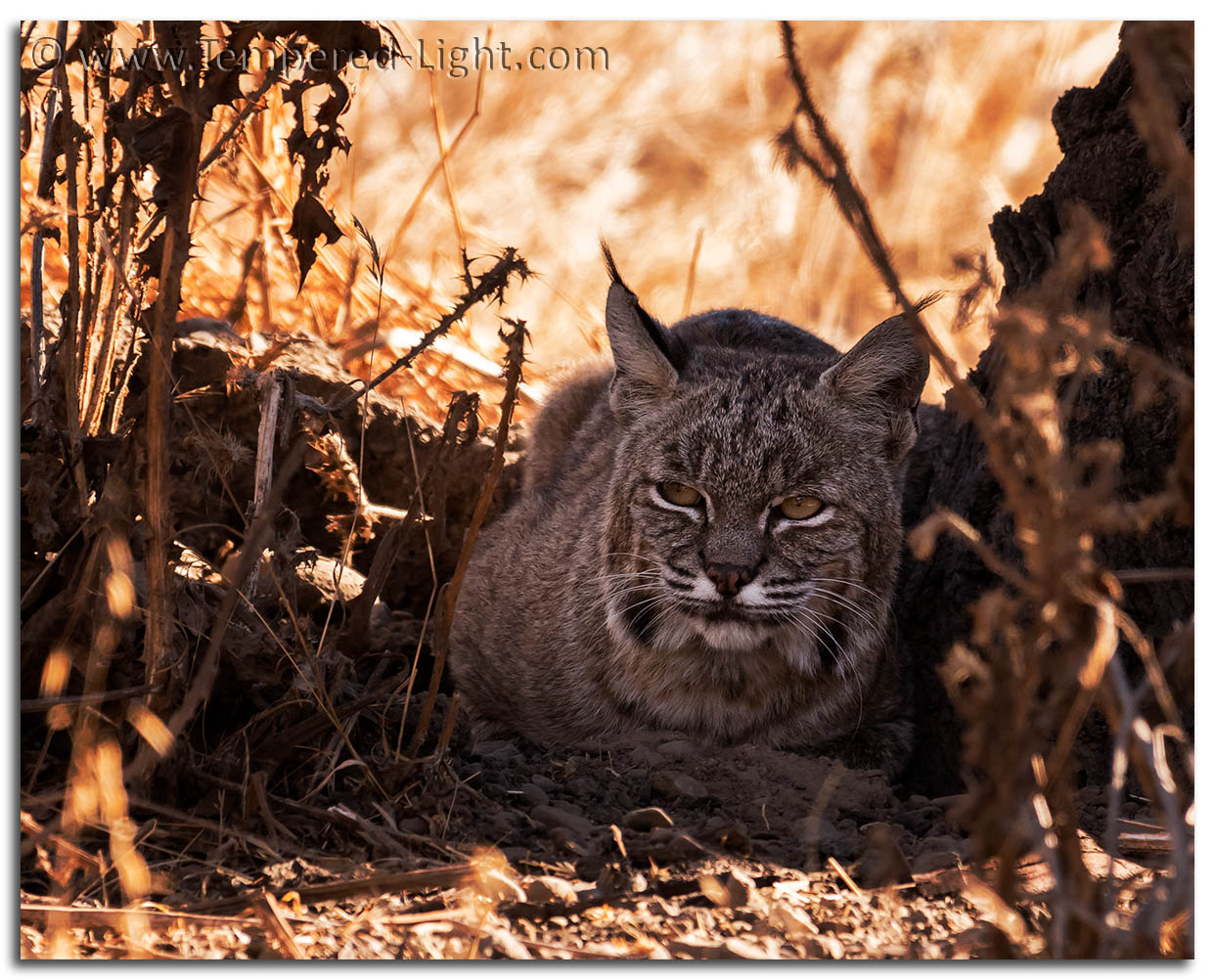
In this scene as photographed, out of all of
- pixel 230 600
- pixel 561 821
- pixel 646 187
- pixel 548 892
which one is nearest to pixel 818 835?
pixel 561 821

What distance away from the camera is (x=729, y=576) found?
4.00 meters

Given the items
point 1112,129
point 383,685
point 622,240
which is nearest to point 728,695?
A: point 383,685

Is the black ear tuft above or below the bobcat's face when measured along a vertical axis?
above

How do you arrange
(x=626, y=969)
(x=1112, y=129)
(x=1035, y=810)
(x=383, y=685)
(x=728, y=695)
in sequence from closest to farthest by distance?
(x=1035, y=810)
(x=626, y=969)
(x=383, y=685)
(x=1112, y=129)
(x=728, y=695)

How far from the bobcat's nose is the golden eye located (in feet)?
1.03

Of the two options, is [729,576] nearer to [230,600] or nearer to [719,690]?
[719,690]

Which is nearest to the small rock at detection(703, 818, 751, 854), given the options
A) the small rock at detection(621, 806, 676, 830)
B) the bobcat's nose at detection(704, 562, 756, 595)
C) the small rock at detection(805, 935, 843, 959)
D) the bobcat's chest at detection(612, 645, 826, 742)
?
the small rock at detection(621, 806, 676, 830)

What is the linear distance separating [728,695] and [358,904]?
6.50 feet

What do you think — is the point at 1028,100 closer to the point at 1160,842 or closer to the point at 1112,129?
the point at 1112,129

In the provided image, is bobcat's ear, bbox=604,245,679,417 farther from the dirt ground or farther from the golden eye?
the dirt ground

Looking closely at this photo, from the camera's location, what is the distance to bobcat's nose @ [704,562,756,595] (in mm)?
4004

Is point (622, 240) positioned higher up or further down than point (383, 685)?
higher up

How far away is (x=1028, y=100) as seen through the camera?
25.8 ft

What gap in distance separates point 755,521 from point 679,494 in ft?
0.97
